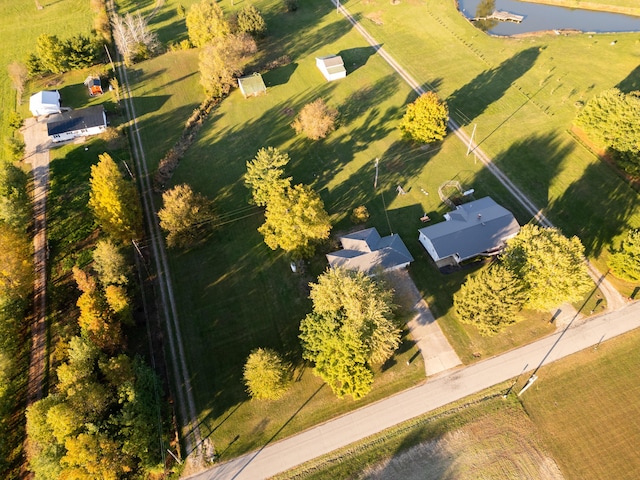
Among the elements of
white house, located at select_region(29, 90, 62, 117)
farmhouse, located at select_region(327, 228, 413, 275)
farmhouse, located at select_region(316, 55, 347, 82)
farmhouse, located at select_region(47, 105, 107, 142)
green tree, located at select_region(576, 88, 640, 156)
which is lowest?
farmhouse, located at select_region(327, 228, 413, 275)

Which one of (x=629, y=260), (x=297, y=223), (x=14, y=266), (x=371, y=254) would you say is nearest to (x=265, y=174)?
(x=297, y=223)

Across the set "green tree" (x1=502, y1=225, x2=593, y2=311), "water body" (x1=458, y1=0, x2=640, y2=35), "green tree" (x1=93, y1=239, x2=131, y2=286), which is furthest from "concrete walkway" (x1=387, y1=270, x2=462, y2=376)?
"water body" (x1=458, y1=0, x2=640, y2=35)

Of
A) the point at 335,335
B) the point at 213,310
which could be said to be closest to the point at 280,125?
the point at 213,310

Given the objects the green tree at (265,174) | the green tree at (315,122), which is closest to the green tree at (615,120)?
the green tree at (315,122)

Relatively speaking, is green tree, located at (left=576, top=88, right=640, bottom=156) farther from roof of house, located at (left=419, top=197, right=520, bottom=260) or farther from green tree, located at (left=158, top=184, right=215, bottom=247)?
green tree, located at (left=158, top=184, right=215, bottom=247)

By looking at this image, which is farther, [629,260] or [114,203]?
[114,203]

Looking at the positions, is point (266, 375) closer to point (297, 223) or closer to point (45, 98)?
point (297, 223)
